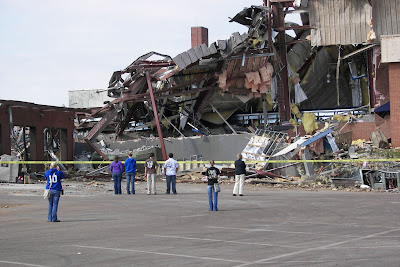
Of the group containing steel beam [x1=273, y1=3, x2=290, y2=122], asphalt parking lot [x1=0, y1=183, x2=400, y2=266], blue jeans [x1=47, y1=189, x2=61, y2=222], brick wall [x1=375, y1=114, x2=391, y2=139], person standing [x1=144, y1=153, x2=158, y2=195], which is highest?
steel beam [x1=273, y1=3, x2=290, y2=122]

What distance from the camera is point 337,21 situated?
40219mm

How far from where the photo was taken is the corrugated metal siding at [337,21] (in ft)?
131

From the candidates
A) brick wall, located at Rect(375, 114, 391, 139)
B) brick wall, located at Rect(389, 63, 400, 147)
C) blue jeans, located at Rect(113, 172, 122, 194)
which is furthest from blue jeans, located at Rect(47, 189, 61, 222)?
brick wall, located at Rect(375, 114, 391, 139)

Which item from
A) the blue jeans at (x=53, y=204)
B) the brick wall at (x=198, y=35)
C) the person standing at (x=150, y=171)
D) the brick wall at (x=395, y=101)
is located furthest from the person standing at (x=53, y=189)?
the brick wall at (x=198, y=35)

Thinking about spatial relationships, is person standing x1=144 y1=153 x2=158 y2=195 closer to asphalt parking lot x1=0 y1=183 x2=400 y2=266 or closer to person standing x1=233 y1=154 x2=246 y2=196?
asphalt parking lot x1=0 y1=183 x2=400 y2=266

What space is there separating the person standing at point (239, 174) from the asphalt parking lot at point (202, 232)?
142cm

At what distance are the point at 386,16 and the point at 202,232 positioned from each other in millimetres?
30245

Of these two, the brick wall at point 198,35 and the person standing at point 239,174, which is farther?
the brick wall at point 198,35

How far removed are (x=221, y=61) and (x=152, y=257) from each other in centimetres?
2742

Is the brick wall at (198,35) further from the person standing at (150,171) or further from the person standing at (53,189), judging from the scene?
the person standing at (53,189)

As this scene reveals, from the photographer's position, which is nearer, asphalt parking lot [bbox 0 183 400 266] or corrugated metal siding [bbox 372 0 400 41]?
asphalt parking lot [bbox 0 183 400 266]

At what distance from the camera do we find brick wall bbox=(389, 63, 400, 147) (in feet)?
113

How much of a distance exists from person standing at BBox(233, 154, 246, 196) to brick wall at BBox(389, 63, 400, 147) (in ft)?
46.7

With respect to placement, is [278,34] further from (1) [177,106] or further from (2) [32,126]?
(2) [32,126]
